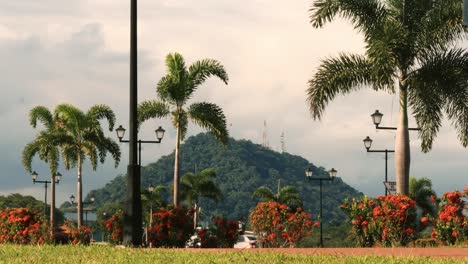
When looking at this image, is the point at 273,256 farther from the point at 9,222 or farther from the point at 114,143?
the point at 114,143

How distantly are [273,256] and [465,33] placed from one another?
56.8 feet

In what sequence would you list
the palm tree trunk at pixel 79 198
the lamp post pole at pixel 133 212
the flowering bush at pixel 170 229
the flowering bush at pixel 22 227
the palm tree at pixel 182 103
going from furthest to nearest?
the palm tree trunk at pixel 79 198 → the palm tree at pixel 182 103 → the flowering bush at pixel 22 227 → the flowering bush at pixel 170 229 → the lamp post pole at pixel 133 212

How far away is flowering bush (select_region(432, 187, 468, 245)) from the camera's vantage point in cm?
2102

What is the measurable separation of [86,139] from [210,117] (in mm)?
15457

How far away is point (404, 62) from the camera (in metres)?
27.6

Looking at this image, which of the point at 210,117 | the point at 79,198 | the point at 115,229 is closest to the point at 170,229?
the point at 115,229

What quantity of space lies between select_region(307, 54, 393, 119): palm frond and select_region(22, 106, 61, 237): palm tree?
2375 centimetres

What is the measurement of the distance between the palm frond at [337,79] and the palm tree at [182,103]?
310 inches

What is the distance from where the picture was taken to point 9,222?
2844 centimetres

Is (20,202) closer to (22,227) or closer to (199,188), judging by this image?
(199,188)

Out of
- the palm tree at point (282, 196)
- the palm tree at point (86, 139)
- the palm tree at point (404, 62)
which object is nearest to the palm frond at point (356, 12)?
the palm tree at point (404, 62)

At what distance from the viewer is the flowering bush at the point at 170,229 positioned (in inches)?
978

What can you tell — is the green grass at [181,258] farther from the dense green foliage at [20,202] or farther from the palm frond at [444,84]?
the dense green foliage at [20,202]

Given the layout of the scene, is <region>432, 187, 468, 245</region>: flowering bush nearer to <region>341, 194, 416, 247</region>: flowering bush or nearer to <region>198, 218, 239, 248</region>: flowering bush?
<region>341, 194, 416, 247</region>: flowering bush
